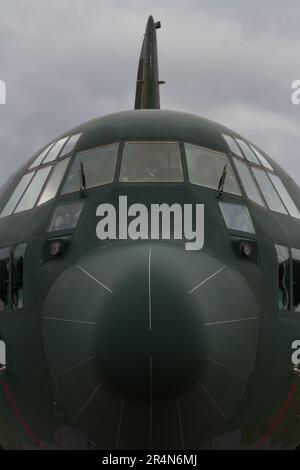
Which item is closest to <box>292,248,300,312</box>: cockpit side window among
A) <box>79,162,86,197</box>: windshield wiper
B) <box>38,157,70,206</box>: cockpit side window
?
<box>79,162,86,197</box>: windshield wiper

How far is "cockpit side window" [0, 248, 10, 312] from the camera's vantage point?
33.3 feet

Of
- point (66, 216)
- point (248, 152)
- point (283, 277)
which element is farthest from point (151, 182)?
point (248, 152)

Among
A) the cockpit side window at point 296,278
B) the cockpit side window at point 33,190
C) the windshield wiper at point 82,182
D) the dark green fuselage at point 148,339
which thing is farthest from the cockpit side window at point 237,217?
the cockpit side window at point 33,190

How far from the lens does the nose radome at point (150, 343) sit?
25.3 ft

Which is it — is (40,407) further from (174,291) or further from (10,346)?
(174,291)

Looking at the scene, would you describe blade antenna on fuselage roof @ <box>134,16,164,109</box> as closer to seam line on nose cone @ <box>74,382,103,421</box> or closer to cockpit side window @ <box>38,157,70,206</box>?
cockpit side window @ <box>38,157,70,206</box>

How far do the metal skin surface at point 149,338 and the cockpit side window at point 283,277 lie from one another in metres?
0.15

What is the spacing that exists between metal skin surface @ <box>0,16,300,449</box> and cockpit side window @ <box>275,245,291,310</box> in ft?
0.51

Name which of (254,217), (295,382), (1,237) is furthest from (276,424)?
(1,237)

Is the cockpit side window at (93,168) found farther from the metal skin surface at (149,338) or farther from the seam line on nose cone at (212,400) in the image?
the seam line on nose cone at (212,400)

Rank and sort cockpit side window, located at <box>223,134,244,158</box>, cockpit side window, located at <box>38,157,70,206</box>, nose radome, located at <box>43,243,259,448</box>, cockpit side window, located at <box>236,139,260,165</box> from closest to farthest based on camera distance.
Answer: nose radome, located at <box>43,243,259,448</box>
cockpit side window, located at <box>38,157,70,206</box>
cockpit side window, located at <box>223,134,244,158</box>
cockpit side window, located at <box>236,139,260,165</box>

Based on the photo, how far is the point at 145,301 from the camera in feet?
25.5

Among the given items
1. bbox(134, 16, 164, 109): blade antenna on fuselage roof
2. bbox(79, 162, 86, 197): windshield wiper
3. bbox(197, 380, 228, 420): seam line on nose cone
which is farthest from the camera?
bbox(134, 16, 164, 109): blade antenna on fuselage roof

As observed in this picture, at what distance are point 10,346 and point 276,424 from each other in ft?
11.4
